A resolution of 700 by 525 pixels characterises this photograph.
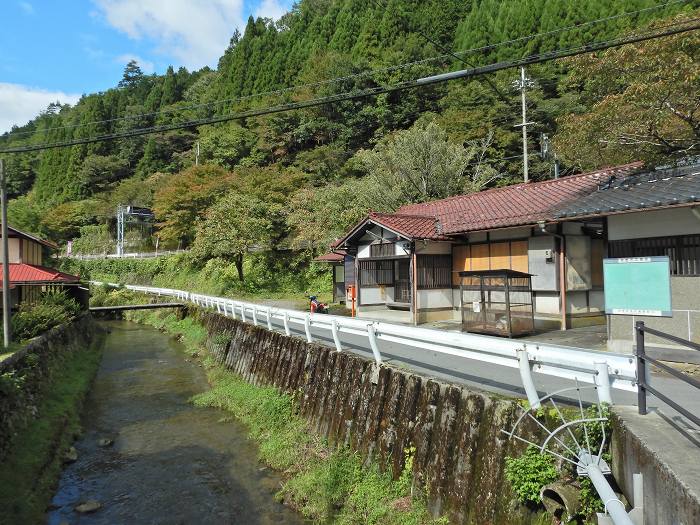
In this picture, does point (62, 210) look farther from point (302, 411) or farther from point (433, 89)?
point (302, 411)

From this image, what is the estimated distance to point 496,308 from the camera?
11664 millimetres

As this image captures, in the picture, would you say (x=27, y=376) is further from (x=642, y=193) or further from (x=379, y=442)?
(x=642, y=193)

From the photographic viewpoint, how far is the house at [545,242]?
27.9 ft

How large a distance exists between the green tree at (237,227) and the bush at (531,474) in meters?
27.0

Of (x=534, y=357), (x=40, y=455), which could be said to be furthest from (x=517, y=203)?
(x=40, y=455)

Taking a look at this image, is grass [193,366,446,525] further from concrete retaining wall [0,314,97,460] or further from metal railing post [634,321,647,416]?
concrete retaining wall [0,314,97,460]

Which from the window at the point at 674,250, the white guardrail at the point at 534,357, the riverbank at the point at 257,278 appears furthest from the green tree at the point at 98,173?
the window at the point at 674,250

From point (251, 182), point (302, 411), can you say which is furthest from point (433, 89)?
point (302, 411)

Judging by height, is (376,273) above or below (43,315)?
above

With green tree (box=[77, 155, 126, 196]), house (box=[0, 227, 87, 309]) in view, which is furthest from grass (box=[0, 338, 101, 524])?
green tree (box=[77, 155, 126, 196])

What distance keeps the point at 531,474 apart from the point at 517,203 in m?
12.4

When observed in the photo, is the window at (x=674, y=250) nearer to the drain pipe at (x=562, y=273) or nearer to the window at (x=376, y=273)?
the drain pipe at (x=562, y=273)

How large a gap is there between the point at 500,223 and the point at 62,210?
211 ft

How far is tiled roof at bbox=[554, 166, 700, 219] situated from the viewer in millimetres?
8172
